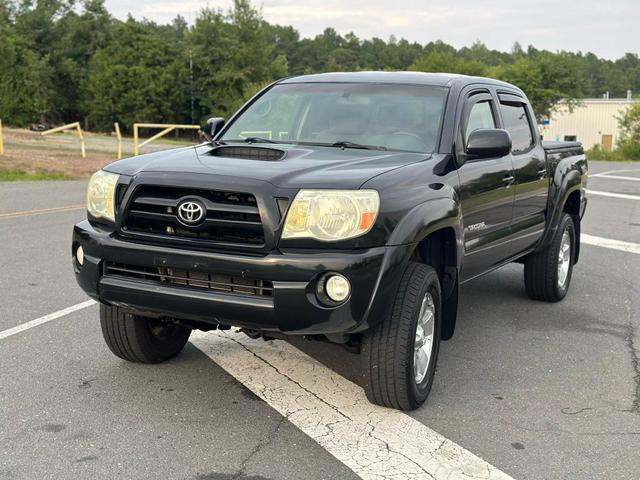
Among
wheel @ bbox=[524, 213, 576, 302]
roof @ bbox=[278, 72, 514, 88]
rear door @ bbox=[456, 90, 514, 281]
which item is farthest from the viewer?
wheel @ bbox=[524, 213, 576, 302]

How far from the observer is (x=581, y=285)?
304 inches

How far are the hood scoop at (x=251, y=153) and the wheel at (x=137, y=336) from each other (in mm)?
1044

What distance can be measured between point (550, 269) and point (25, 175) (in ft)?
49.3

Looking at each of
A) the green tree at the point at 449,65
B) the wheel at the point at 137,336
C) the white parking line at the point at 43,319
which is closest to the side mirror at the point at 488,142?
the wheel at the point at 137,336

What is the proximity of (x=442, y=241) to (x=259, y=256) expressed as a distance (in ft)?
4.39

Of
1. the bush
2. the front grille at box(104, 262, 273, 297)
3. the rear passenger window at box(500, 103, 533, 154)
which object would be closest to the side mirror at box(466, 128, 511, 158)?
the rear passenger window at box(500, 103, 533, 154)

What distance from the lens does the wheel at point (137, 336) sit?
461cm

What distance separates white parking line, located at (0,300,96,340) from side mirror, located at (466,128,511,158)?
11.1 feet

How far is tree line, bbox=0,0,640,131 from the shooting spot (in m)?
70.0

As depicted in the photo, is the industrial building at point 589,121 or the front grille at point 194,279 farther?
the industrial building at point 589,121

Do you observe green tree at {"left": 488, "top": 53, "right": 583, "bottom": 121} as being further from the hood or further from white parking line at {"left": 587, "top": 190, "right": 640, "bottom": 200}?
the hood

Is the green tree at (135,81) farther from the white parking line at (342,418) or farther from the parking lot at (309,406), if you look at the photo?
the white parking line at (342,418)

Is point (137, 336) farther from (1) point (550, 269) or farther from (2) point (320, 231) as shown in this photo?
(1) point (550, 269)

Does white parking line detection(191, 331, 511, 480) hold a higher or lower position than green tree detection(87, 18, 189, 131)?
lower
